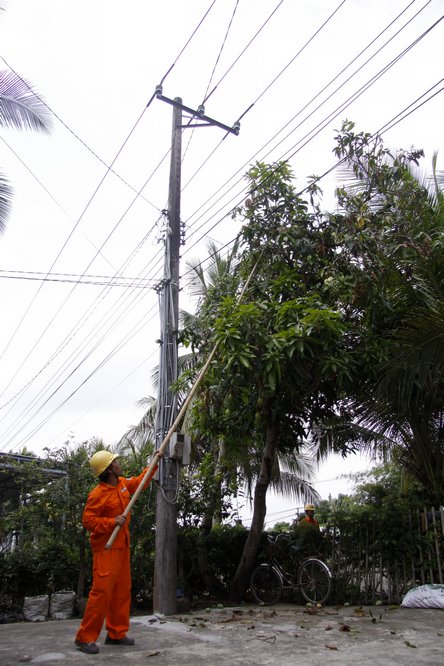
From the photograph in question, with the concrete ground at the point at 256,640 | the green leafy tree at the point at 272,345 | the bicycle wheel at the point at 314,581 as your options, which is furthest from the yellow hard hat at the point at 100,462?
the bicycle wheel at the point at 314,581

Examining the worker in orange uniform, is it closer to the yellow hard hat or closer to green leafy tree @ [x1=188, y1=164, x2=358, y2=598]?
the yellow hard hat

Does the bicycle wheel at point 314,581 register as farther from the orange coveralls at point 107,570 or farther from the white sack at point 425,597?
the orange coveralls at point 107,570

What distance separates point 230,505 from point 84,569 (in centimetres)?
266

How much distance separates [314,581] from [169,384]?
12.2ft

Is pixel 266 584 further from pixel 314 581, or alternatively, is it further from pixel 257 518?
pixel 257 518

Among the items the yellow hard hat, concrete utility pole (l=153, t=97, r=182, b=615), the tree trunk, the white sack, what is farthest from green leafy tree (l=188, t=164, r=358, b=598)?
the white sack

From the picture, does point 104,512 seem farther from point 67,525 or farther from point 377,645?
point 67,525

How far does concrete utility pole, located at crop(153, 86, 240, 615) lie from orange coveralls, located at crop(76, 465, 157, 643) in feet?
8.47

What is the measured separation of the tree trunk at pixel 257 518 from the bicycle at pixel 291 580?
15 cm

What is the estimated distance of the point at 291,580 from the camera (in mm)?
9734

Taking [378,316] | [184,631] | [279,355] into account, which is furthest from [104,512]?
[378,316]

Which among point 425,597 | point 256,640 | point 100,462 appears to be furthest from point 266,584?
point 100,462

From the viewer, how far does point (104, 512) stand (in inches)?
231

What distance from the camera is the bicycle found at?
9.16 meters
